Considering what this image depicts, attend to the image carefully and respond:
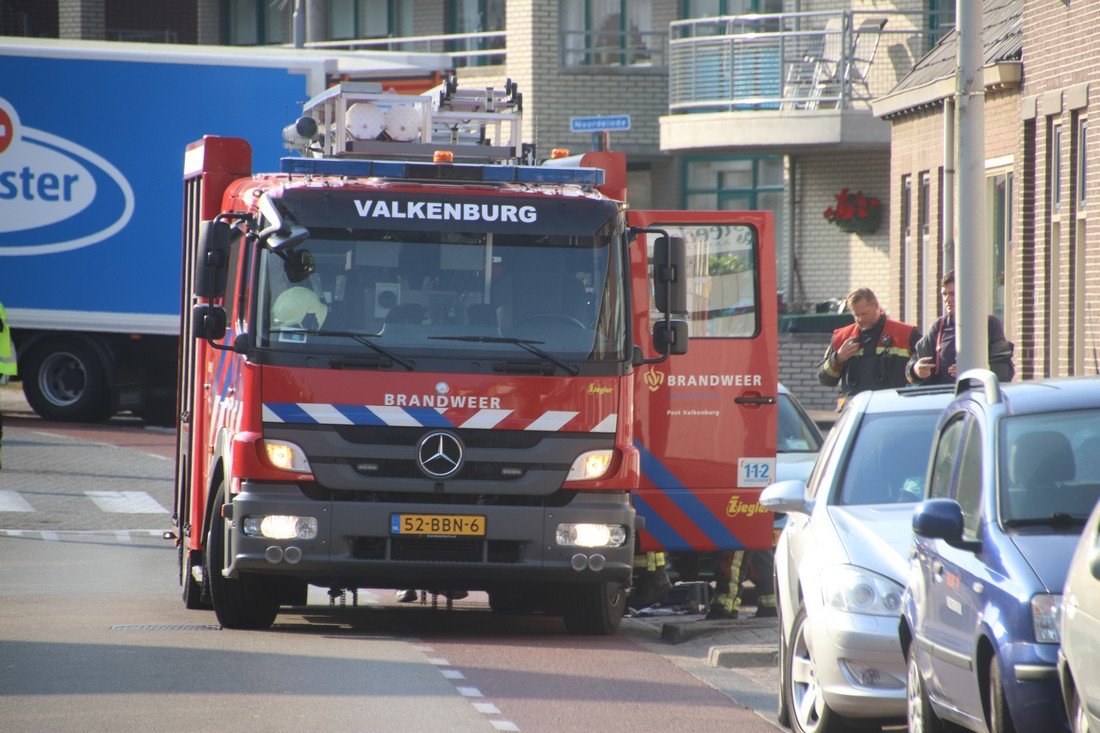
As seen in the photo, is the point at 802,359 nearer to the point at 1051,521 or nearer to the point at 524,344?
the point at 524,344

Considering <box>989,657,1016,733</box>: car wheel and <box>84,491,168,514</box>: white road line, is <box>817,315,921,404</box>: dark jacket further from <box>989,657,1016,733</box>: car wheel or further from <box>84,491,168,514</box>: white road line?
<box>989,657,1016,733</box>: car wheel

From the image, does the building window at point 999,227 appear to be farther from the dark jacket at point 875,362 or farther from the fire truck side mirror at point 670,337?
the fire truck side mirror at point 670,337

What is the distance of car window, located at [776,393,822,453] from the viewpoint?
15117 mm

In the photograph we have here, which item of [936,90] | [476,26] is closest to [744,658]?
[936,90]

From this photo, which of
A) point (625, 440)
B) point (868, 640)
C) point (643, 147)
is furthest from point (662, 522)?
point (643, 147)

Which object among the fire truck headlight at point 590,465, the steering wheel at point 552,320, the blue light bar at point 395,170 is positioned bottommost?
the fire truck headlight at point 590,465

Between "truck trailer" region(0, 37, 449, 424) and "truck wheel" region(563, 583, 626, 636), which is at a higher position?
"truck trailer" region(0, 37, 449, 424)

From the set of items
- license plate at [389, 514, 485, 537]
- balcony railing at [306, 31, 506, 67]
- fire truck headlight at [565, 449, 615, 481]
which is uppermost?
balcony railing at [306, 31, 506, 67]

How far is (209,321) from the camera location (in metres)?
11.1

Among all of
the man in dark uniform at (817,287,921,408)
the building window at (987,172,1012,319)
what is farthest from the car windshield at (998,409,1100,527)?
the building window at (987,172,1012,319)

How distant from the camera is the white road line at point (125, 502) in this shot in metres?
18.8

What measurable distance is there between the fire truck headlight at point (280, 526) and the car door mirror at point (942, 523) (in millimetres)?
4760

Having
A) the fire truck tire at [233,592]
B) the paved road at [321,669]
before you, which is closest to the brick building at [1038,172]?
the paved road at [321,669]

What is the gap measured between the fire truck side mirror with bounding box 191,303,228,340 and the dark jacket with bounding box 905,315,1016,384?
542 cm
